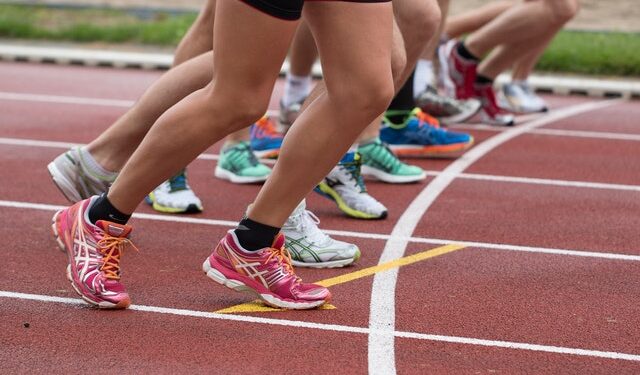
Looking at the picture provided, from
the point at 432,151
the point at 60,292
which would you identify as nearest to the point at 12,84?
the point at 432,151

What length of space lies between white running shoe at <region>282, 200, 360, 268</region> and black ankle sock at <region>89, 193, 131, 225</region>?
90 cm

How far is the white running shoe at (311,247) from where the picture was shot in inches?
197

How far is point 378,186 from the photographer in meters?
6.84

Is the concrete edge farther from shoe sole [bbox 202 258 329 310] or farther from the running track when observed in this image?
shoe sole [bbox 202 258 329 310]

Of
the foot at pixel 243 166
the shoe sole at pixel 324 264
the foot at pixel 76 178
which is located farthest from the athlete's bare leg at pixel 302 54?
the shoe sole at pixel 324 264

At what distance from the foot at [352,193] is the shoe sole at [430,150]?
178 cm

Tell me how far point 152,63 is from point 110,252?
9.02 m

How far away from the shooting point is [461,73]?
929cm

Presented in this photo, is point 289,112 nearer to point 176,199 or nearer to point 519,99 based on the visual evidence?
point 176,199

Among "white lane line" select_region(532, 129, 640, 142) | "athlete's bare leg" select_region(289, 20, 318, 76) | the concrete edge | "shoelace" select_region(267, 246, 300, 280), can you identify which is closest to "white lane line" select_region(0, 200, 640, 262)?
"shoelace" select_region(267, 246, 300, 280)

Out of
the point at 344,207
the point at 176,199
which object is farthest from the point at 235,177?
the point at 344,207

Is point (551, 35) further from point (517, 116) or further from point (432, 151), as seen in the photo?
point (432, 151)

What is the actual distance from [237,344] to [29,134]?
477 centimetres

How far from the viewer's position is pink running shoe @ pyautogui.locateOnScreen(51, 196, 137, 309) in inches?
169
